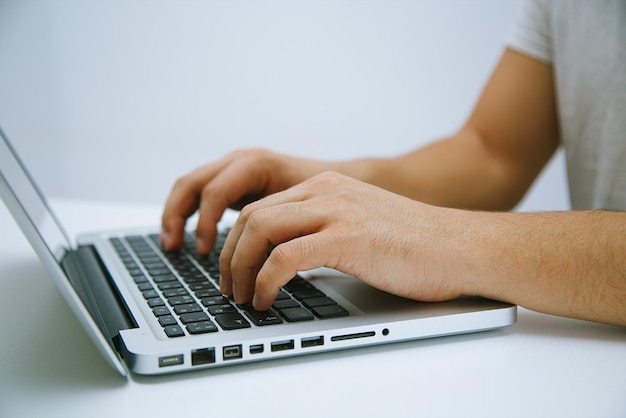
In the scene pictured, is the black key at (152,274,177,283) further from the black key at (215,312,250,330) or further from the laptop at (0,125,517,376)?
the black key at (215,312,250,330)

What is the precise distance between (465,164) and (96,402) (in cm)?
84

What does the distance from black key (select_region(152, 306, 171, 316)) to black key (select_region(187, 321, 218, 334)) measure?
48mm

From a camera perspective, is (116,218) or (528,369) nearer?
(528,369)

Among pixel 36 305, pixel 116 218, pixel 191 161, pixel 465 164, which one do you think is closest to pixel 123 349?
pixel 36 305

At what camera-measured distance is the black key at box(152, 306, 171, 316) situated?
0.56 meters

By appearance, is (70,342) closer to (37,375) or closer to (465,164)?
(37,375)

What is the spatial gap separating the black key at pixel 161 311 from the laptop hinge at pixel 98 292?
2 centimetres

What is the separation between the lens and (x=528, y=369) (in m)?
0.50

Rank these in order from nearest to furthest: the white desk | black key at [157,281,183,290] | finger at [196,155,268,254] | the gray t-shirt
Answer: the white desk → black key at [157,281,183,290] → finger at [196,155,268,254] → the gray t-shirt

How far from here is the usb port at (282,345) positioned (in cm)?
50

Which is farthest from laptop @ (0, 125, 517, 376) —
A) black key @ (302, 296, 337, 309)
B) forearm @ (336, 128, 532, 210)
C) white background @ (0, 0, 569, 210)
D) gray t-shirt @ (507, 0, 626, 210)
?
white background @ (0, 0, 569, 210)

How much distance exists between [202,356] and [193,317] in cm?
5

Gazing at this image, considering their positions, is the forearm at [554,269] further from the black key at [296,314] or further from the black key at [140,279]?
the black key at [140,279]

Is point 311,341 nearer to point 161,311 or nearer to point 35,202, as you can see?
point 161,311
